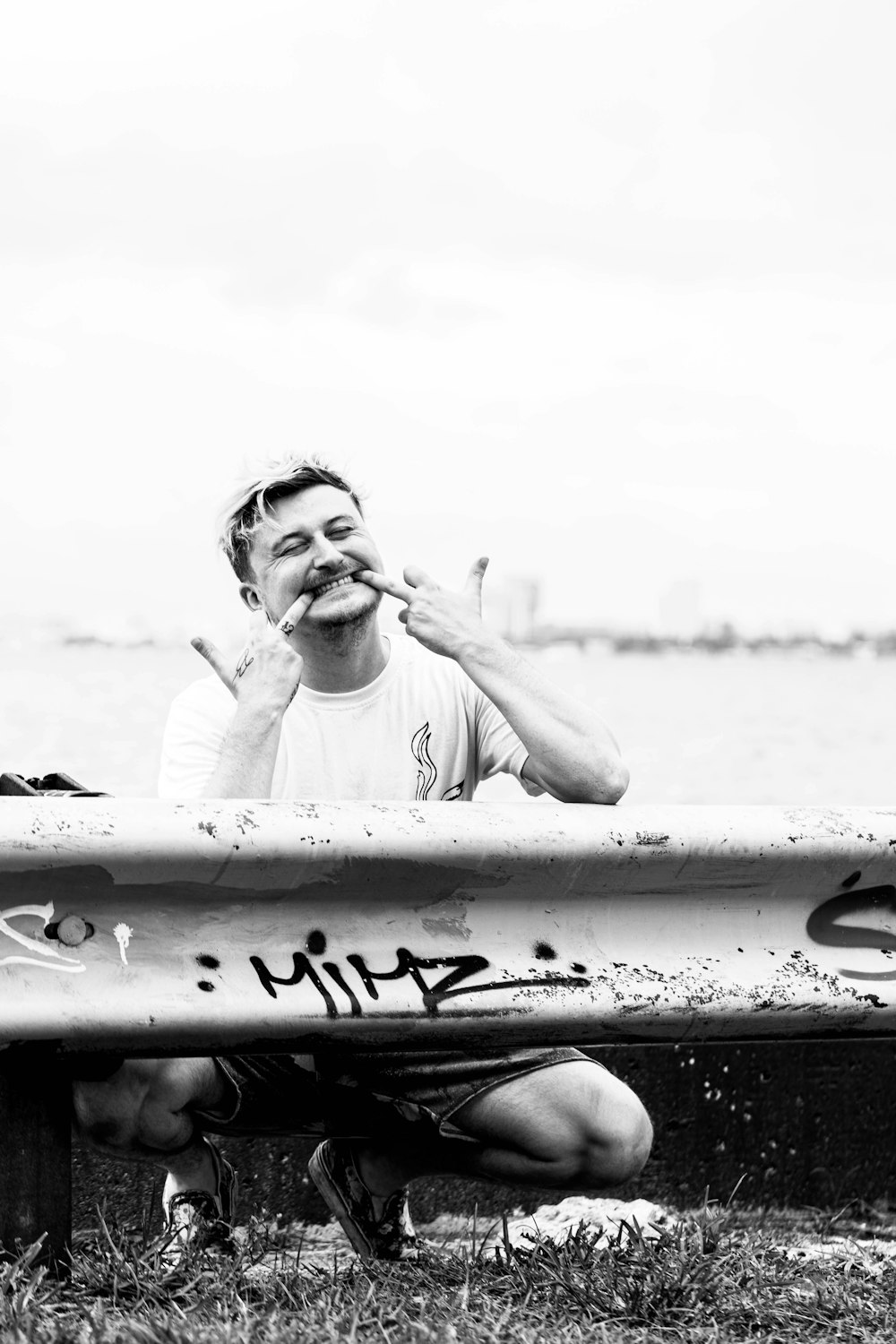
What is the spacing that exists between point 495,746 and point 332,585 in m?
0.54

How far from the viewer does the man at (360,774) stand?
285 cm

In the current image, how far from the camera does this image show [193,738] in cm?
345

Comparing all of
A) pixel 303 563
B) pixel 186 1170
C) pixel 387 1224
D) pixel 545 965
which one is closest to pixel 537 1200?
pixel 387 1224

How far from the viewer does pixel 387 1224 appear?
310 cm

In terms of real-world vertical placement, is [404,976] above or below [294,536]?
below

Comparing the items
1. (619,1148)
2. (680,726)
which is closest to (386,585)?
(619,1148)

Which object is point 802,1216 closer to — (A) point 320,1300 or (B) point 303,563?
(A) point 320,1300

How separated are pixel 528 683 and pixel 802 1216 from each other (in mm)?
1564

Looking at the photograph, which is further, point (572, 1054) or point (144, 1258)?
point (572, 1054)

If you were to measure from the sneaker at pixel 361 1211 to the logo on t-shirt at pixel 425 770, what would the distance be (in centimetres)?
80

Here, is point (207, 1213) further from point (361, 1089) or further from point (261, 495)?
point (261, 495)

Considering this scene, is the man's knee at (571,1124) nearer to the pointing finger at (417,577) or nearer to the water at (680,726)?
the pointing finger at (417,577)

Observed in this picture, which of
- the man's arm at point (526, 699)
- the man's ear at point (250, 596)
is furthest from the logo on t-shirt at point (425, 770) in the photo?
the man's ear at point (250, 596)

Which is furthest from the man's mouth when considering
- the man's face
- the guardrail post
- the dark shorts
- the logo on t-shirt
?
the guardrail post
